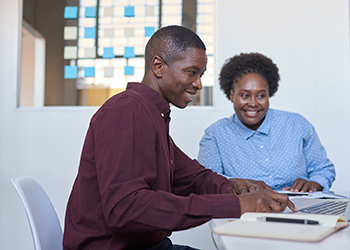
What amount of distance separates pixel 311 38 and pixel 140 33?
1307 mm

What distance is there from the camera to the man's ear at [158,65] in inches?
49.1

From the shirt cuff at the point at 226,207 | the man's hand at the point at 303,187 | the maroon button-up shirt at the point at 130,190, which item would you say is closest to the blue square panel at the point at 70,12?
the maroon button-up shirt at the point at 130,190

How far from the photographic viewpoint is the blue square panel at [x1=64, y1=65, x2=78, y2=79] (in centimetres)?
291

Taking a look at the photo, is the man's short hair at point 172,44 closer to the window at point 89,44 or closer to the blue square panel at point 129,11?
the window at point 89,44

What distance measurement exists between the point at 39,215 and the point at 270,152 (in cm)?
131

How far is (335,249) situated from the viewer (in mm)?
655

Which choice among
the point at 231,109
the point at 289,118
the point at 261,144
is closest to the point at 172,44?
the point at 261,144

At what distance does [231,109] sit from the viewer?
9.14 ft

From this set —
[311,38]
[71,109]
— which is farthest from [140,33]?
[311,38]

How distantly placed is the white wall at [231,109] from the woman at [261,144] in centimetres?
54

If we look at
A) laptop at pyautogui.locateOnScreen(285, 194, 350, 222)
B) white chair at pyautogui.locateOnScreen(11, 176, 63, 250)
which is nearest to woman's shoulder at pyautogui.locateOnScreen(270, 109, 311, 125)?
laptop at pyautogui.locateOnScreen(285, 194, 350, 222)

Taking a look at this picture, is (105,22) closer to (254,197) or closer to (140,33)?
(140,33)

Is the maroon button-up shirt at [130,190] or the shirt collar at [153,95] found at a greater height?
the shirt collar at [153,95]

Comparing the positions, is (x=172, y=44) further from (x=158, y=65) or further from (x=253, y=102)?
(x=253, y=102)
